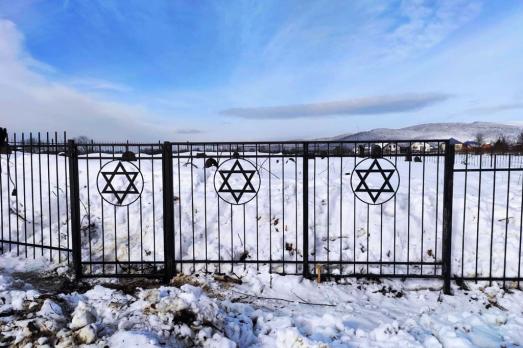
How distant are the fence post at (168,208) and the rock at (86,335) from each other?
2.13m

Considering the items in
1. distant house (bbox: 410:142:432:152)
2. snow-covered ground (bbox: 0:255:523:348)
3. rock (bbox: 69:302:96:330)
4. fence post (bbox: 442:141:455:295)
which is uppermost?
distant house (bbox: 410:142:432:152)

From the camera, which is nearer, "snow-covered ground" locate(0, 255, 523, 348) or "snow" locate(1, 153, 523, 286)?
"snow-covered ground" locate(0, 255, 523, 348)

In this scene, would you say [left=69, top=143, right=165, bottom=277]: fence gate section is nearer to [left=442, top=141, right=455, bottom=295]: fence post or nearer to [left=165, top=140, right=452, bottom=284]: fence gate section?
[left=165, top=140, right=452, bottom=284]: fence gate section

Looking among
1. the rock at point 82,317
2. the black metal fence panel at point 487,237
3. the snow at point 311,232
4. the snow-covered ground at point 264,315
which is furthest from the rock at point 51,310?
the black metal fence panel at point 487,237

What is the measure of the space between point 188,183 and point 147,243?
267 cm

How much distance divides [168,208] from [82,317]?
80.7 inches

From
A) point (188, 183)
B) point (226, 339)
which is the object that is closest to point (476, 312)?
point (226, 339)

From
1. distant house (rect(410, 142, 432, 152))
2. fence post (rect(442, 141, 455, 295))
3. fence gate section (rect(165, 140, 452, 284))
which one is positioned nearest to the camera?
fence post (rect(442, 141, 455, 295))

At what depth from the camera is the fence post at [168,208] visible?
5094 millimetres

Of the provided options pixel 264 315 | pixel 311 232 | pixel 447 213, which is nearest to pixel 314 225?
pixel 311 232

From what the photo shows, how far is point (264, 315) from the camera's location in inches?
153

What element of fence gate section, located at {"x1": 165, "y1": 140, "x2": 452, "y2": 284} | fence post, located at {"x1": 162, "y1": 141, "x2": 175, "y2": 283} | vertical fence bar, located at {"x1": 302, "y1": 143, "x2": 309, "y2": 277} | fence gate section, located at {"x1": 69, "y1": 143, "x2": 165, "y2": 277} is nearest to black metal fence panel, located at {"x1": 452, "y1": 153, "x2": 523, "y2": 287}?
fence gate section, located at {"x1": 165, "y1": 140, "x2": 452, "y2": 284}

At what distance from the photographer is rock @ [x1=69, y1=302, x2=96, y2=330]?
3.27 meters

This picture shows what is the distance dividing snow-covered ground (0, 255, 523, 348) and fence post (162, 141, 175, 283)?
27 centimetres
